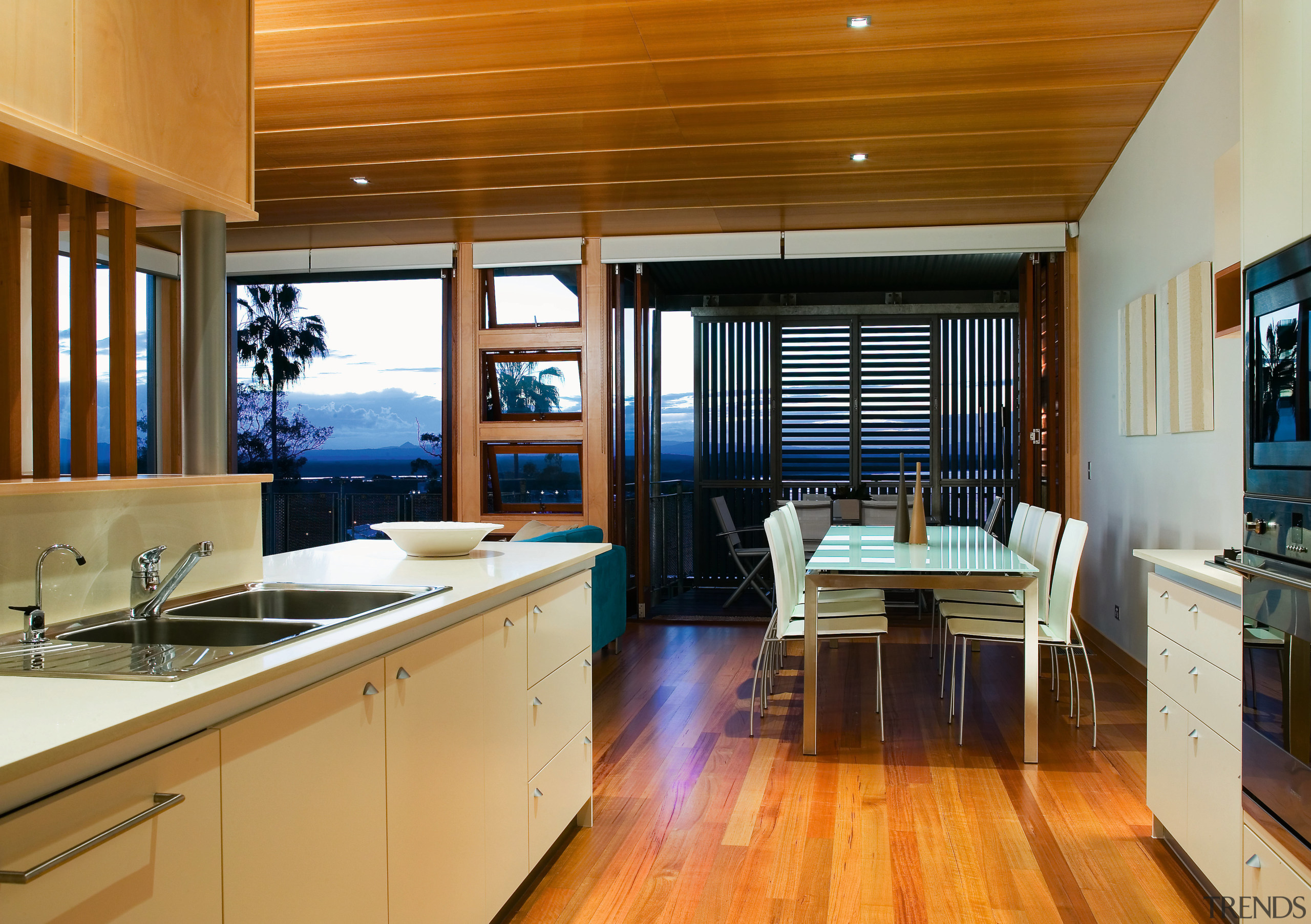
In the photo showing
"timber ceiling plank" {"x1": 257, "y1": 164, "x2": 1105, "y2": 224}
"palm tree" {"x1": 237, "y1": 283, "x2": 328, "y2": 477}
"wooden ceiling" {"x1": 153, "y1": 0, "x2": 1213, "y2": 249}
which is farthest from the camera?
"palm tree" {"x1": 237, "y1": 283, "x2": 328, "y2": 477}

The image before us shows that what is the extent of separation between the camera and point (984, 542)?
4.60 metres

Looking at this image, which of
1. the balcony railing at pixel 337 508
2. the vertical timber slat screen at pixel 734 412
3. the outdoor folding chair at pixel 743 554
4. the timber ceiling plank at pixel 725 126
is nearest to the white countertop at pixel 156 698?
the timber ceiling plank at pixel 725 126

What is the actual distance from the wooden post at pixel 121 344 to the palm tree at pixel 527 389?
15.2 ft

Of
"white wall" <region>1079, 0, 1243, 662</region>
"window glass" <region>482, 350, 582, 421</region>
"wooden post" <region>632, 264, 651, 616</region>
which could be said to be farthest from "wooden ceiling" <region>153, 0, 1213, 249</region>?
"window glass" <region>482, 350, 582, 421</region>

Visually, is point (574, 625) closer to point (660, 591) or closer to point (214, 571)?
point (214, 571)

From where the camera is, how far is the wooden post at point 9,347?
1636 millimetres

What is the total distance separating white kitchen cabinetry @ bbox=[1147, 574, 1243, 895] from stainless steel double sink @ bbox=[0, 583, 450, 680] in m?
1.86

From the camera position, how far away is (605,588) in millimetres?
5105

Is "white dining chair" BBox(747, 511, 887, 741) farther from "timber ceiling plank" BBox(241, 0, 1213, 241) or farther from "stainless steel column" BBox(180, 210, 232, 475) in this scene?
"stainless steel column" BBox(180, 210, 232, 475)

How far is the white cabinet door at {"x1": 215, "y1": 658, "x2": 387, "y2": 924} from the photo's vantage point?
1.26 meters

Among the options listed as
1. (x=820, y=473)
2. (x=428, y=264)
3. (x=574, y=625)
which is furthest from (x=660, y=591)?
(x=574, y=625)

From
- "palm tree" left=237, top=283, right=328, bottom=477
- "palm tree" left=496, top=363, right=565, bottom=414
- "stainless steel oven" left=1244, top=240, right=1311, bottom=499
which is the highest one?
"palm tree" left=237, top=283, right=328, bottom=477

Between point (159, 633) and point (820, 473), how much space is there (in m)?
6.66

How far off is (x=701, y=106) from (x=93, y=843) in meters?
3.75
